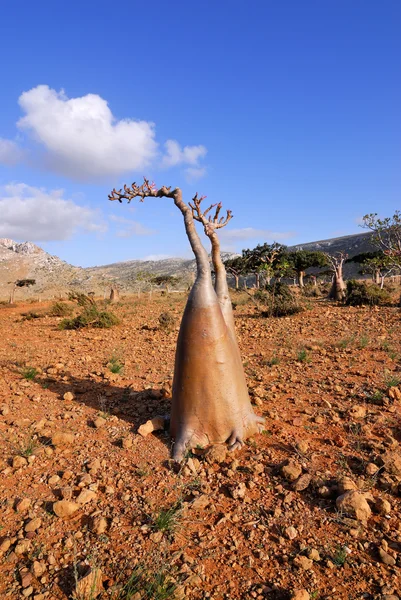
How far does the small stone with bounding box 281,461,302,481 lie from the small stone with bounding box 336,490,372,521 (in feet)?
1.16

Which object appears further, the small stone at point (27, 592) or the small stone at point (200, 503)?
the small stone at point (200, 503)

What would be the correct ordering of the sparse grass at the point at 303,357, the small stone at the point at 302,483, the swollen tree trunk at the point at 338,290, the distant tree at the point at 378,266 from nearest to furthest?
the small stone at the point at 302,483
the sparse grass at the point at 303,357
the swollen tree trunk at the point at 338,290
the distant tree at the point at 378,266

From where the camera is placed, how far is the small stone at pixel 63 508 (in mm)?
2285

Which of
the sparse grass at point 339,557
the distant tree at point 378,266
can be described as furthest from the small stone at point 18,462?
the distant tree at point 378,266

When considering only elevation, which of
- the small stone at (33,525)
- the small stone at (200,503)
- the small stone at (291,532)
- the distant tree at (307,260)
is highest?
the distant tree at (307,260)

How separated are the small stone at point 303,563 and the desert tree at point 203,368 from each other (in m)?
1.11

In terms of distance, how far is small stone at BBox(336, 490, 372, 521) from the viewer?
220 cm

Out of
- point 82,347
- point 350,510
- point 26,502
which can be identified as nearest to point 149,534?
point 26,502

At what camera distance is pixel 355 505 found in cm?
222

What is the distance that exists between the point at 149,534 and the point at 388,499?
1.49 m

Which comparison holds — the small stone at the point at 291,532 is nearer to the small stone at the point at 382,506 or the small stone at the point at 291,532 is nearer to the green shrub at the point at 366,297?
the small stone at the point at 382,506

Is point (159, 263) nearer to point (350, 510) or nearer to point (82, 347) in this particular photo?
point (82, 347)

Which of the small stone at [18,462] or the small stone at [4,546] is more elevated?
the small stone at [18,462]

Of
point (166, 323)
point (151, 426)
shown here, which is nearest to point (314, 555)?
point (151, 426)
